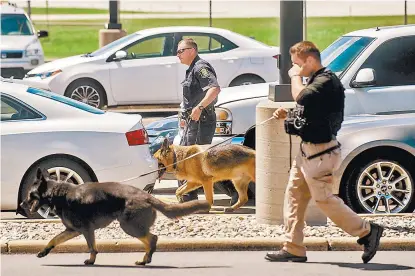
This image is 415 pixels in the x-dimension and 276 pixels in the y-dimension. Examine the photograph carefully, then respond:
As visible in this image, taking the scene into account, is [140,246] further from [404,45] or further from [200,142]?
[404,45]

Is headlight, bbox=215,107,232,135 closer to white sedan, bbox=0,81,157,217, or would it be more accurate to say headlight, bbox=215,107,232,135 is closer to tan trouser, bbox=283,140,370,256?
white sedan, bbox=0,81,157,217

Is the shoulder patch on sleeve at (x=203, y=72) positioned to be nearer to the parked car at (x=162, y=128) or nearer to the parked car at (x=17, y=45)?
the parked car at (x=162, y=128)

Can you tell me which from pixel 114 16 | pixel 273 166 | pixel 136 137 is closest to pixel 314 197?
pixel 273 166

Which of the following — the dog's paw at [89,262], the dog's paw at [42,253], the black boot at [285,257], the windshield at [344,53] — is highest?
the windshield at [344,53]

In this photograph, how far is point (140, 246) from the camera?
9125 mm

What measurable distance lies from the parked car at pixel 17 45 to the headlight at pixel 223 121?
12561 mm

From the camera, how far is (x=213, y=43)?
2038 centimetres

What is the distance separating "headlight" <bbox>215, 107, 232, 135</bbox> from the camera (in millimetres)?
11766

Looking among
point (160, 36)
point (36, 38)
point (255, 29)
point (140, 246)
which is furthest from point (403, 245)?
point (255, 29)

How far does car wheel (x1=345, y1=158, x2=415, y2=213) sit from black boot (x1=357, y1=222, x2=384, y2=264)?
2182 mm

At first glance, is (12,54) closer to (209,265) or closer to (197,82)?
(197,82)

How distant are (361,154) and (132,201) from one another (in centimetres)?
319

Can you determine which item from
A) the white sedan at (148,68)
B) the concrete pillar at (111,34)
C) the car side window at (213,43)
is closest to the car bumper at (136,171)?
the white sedan at (148,68)

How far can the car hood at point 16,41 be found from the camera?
23.8 metres
